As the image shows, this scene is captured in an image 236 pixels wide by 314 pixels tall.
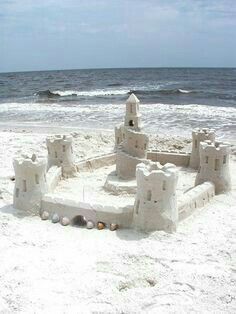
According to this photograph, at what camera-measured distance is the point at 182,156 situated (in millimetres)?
17188

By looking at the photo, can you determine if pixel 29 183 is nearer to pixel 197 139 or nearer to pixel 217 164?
pixel 217 164

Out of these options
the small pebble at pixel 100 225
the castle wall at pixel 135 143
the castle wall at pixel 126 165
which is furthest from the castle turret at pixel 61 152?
the small pebble at pixel 100 225

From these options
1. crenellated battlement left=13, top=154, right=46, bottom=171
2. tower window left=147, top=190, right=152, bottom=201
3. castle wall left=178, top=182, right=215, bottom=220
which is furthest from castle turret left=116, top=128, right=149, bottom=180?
tower window left=147, top=190, right=152, bottom=201

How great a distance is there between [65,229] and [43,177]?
171 centimetres

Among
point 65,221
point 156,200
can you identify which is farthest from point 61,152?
point 156,200

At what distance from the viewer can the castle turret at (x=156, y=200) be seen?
1084 cm

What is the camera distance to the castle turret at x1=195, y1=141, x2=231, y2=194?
13680 mm

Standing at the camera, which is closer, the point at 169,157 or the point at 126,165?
the point at 126,165

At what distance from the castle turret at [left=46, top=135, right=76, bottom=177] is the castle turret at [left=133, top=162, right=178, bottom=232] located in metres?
4.82

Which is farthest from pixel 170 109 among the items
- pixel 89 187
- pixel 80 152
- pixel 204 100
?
pixel 89 187

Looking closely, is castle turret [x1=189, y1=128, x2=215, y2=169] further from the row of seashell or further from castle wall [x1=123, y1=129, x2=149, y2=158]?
the row of seashell

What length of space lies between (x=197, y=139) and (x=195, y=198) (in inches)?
175

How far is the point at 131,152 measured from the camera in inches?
574

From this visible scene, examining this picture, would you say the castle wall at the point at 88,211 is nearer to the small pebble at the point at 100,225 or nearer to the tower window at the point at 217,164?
the small pebble at the point at 100,225
